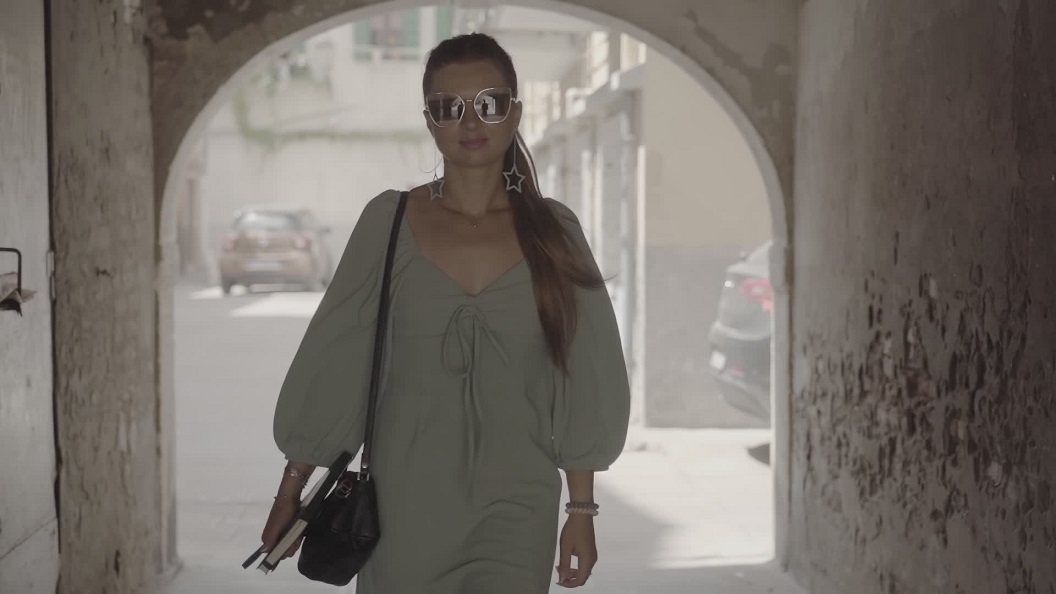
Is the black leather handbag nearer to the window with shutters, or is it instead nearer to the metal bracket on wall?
the metal bracket on wall

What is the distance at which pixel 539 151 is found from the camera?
69.7ft

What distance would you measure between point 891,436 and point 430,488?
2.23 m

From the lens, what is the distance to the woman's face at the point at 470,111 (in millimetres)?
2572

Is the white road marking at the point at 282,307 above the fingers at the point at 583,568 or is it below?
below

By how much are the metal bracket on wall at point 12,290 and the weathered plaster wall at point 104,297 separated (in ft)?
1.74

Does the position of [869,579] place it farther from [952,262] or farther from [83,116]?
[83,116]

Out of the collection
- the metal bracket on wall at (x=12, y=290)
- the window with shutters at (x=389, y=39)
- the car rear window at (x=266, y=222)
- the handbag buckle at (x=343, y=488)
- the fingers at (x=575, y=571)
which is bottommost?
the fingers at (x=575, y=571)

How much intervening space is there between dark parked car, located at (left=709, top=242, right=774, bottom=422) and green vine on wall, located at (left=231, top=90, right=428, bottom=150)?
76.7 ft

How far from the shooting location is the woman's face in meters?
2.57

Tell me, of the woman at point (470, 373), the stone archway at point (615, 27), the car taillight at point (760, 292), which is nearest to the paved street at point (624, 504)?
the stone archway at point (615, 27)

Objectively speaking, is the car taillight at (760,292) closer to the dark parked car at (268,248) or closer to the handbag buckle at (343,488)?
the handbag buckle at (343,488)

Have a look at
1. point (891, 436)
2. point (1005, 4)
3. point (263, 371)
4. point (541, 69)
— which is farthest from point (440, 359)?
point (541, 69)

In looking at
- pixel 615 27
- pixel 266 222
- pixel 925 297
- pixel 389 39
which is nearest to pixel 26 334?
pixel 925 297

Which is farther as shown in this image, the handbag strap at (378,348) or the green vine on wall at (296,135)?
the green vine on wall at (296,135)
